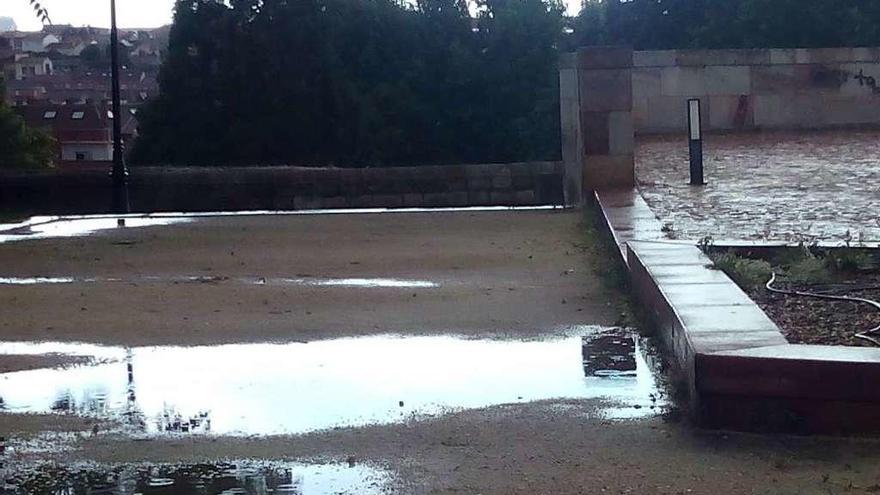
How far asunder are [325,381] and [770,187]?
7.59 metres

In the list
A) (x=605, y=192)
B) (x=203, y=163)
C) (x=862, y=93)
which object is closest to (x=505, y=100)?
(x=203, y=163)

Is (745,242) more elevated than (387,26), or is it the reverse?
(387,26)

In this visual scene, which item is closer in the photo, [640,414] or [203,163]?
[640,414]

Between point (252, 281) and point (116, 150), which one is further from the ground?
point (116, 150)

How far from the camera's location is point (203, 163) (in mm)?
42281

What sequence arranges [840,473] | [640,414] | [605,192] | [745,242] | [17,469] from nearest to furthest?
[840,473]
[17,469]
[640,414]
[745,242]
[605,192]

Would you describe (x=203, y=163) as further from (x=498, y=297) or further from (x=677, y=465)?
(x=677, y=465)

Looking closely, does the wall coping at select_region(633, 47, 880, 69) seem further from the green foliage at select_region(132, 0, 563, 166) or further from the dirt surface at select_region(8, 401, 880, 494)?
the green foliage at select_region(132, 0, 563, 166)

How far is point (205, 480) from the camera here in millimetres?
4285

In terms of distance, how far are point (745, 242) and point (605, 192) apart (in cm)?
492

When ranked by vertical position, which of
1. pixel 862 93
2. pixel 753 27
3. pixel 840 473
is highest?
pixel 753 27

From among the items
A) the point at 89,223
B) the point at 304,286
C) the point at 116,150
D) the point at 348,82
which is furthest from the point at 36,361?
the point at 348,82

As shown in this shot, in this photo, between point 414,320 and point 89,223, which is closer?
point 414,320

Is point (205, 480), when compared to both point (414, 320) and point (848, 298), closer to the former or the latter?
point (414, 320)
